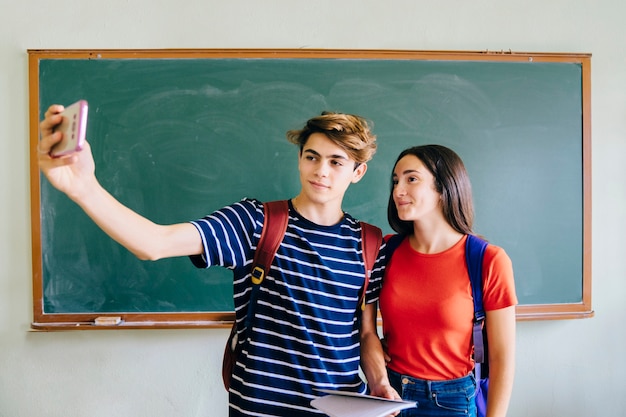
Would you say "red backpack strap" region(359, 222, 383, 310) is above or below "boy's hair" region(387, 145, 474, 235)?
below

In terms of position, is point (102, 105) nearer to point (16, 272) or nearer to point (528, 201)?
point (16, 272)

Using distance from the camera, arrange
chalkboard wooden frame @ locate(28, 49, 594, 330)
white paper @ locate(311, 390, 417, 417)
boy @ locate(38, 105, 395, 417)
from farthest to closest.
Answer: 1. chalkboard wooden frame @ locate(28, 49, 594, 330)
2. boy @ locate(38, 105, 395, 417)
3. white paper @ locate(311, 390, 417, 417)

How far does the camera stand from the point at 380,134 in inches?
82.1

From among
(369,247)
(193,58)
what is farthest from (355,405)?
(193,58)

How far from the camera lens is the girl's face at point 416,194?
1.29m

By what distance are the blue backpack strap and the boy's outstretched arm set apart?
29.2 inches

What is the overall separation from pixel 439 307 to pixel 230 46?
1.50 m

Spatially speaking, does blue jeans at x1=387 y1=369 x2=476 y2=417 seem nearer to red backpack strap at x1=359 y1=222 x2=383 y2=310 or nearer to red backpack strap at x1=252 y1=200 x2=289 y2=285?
red backpack strap at x1=359 y1=222 x2=383 y2=310

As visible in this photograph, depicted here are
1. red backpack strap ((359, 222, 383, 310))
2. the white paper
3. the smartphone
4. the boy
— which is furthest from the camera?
red backpack strap ((359, 222, 383, 310))

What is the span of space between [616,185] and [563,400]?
3.62 feet

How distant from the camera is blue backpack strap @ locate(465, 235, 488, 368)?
1.23 metres

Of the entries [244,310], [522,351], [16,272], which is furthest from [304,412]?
[16,272]

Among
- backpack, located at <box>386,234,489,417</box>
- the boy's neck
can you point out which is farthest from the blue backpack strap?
the boy's neck

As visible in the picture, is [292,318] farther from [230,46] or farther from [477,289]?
[230,46]
